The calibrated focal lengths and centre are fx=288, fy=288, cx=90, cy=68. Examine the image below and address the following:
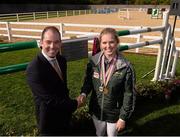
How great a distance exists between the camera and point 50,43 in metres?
2.53

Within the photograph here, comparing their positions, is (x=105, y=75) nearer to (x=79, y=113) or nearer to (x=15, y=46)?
(x=15, y=46)

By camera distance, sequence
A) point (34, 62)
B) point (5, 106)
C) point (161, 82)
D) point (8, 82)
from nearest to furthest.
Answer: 1. point (34, 62)
2. point (5, 106)
3. point (161, 82)
4. point (8, 82)

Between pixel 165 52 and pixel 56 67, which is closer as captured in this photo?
pixel 56 67

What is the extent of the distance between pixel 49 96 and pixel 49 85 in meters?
0.10

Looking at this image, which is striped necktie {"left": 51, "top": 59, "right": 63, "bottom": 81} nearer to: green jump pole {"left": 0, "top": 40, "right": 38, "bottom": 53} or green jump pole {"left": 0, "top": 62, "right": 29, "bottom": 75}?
green jump pole {"left": 0, "top": 40, "right": 38, "bottom": 53}

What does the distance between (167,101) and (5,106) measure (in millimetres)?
3116

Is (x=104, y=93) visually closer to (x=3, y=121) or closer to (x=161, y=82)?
(x=3, y=121)

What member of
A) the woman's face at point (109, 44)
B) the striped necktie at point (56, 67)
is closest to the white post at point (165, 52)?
the woman's face at point (109, 44)

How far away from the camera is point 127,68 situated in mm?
2916

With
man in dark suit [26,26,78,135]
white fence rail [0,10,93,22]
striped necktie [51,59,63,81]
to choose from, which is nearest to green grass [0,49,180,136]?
man in dark suit [26,26,78,135]

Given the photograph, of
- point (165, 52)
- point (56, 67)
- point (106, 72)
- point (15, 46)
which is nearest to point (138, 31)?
point (165, 52)

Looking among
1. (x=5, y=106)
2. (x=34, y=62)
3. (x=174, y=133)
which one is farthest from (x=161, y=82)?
(x=34, y=62)

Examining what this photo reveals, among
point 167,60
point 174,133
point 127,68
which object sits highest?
point 127,68

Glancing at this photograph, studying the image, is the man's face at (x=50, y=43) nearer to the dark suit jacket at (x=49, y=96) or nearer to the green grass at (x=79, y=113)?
the dark suit jacket at (x=49, y=96)
